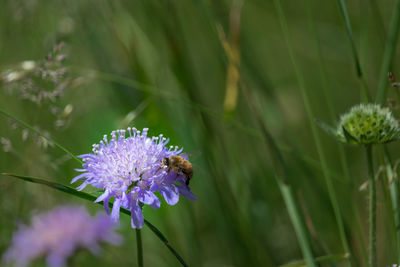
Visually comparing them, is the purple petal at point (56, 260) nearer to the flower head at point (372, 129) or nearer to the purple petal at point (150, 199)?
the purple petal at point (150, 199)

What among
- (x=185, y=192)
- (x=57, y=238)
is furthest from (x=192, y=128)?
(x=185, y=192)

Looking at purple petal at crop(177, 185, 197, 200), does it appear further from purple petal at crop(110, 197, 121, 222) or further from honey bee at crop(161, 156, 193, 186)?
purple petal at crop(110, 197, 121, 222)

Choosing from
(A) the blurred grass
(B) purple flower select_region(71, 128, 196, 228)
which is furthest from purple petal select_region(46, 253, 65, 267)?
(B) purple flower select_region(71, 128, 196, 228)

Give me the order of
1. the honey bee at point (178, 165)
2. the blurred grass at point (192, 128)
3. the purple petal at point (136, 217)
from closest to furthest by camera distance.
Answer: the purple petal at point (136, 217), the honey bee at point (178, 165), the blurred grass at point (192, 128)

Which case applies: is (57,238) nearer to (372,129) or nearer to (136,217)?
(136,217)

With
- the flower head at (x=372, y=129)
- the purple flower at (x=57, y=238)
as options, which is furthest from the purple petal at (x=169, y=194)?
the purple flower at (x=57, y=238)
